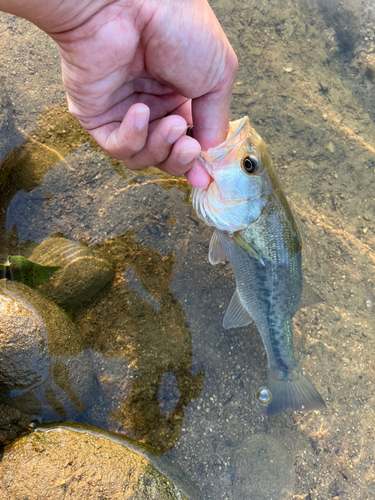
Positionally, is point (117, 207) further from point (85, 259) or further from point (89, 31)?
point (89, 31)

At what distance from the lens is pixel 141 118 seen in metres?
2.04

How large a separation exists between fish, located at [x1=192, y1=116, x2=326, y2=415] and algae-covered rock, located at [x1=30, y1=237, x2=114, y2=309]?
1076 millimetres

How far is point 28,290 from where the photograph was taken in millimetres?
2912

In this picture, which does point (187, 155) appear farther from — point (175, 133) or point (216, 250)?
point (216, 250)

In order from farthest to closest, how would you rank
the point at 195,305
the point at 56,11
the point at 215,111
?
the point at 195,305 → the point at 215,111 → the point at 56,11

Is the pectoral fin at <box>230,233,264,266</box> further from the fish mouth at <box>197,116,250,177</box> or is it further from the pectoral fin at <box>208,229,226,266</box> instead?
the fish mouth at <box>197,116,250,177</box>

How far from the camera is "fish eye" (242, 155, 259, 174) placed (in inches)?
101

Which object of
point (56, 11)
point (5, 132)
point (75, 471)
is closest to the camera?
point (56, 11)

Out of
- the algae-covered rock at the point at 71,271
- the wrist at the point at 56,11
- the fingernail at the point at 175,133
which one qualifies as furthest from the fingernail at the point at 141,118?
the algae-covered rock at the point at 71,271

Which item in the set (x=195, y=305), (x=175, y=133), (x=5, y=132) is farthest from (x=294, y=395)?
(x=5, y=132)

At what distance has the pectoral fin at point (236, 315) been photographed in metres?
3.26

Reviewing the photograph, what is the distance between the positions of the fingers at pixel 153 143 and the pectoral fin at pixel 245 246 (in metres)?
0.54

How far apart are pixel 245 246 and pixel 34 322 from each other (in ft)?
5.87

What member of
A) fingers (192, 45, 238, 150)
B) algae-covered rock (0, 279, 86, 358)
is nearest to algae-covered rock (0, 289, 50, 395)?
algae-covered rock (0, 279, 86, 358)
